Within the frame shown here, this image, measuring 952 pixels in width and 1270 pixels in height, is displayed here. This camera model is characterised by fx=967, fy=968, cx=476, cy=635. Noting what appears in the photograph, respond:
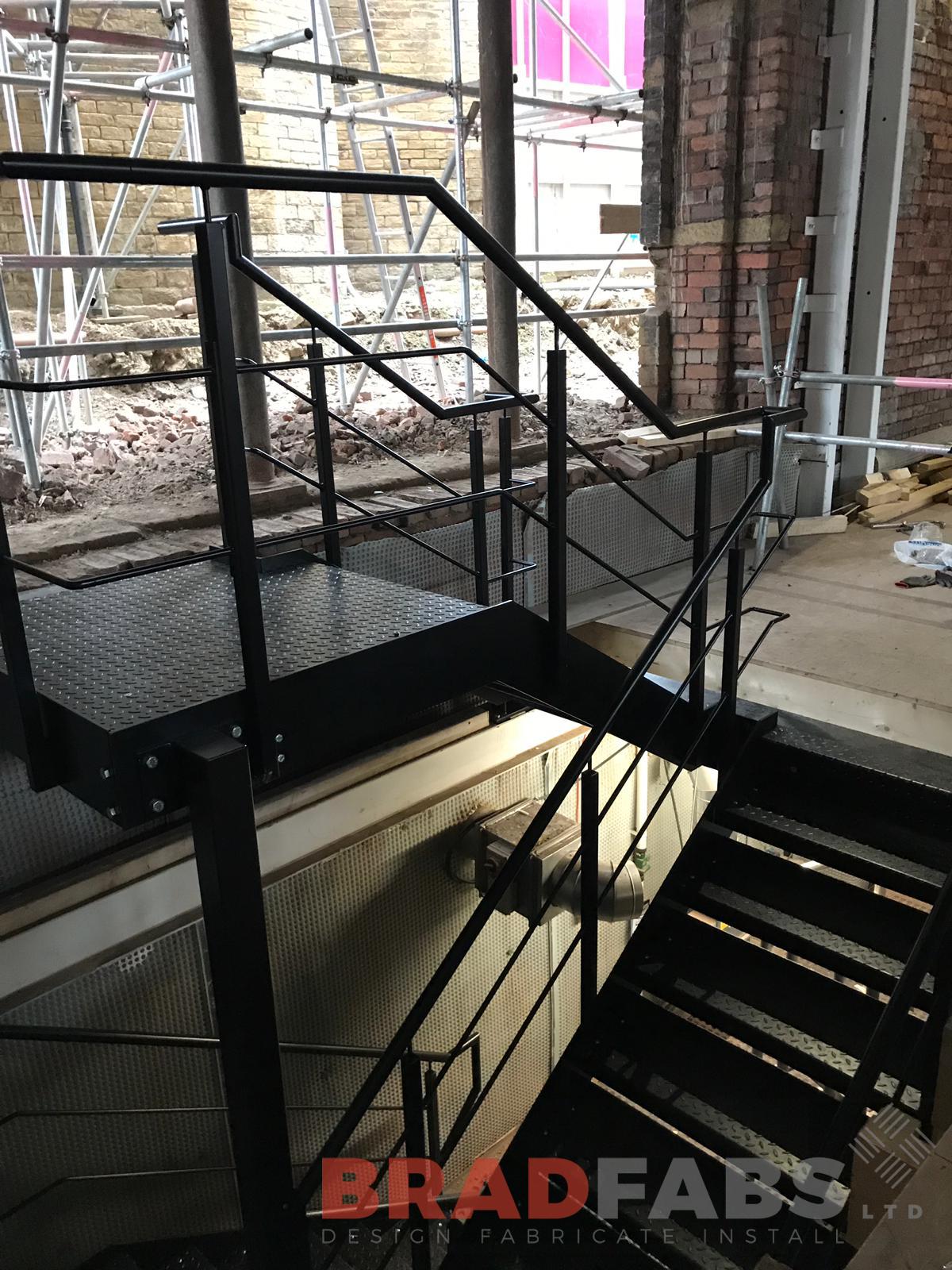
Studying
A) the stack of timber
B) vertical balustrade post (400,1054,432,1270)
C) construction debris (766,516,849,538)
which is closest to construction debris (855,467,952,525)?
the stack of timber

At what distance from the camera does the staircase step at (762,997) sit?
283 cm

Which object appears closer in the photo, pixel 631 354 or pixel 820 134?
pixel 820 134

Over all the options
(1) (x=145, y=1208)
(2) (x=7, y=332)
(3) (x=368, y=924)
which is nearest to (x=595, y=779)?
(3) (x=368, y=924)

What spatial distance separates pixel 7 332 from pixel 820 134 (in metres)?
4.59

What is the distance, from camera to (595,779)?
2568mm

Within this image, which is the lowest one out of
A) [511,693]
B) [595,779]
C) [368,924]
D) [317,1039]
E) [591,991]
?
[317,1039]

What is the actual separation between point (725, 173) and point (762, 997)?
4.59m

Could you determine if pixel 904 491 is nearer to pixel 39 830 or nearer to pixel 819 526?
pixel 819 526

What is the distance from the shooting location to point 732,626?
339 centimetres

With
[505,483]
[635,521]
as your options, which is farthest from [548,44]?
[505,483]

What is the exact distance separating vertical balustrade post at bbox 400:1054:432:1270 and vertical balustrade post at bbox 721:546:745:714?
1.67 meters

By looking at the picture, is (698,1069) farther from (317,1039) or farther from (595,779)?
(317,1039)

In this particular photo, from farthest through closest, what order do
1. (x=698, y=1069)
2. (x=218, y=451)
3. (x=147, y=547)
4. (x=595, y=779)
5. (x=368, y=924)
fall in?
1. (x=368, y=924)
2. (x=147, y=547)
3. (x=698, y=1069)
4. (x=595, y=779)
5. (x=218, y=451)

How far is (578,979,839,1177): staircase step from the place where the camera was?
2.77m
